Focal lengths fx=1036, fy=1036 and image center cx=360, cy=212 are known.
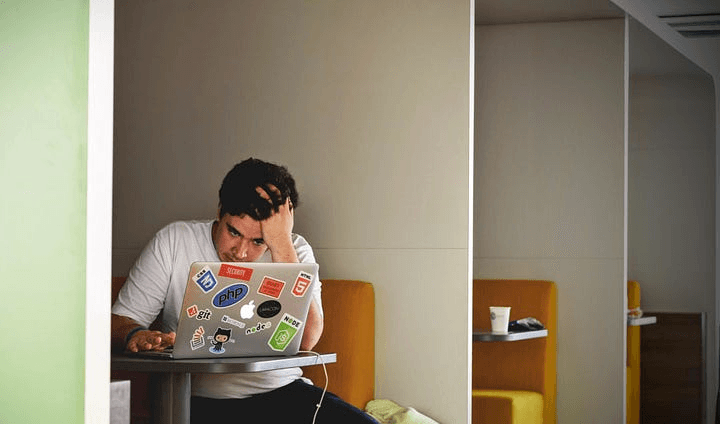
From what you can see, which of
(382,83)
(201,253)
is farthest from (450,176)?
(201,253)

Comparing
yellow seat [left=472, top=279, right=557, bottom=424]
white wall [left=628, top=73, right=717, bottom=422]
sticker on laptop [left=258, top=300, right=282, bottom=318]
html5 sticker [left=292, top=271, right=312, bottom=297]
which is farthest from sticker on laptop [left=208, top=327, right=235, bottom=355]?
white wall [left=628, top=73, right=717, bottom=422]

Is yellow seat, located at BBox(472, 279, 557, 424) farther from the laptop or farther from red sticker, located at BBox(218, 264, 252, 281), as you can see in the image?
red sticker, located at BBox(218, 264, 252, 281)

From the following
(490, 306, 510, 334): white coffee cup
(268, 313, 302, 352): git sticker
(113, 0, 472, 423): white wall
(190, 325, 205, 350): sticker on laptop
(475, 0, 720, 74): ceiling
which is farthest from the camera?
(475, 0, 720, 74): ceiling

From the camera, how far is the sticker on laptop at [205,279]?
113 inches

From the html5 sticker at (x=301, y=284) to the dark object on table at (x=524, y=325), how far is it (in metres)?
2.08

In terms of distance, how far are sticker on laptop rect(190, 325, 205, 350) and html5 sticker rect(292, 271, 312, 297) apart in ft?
0.95

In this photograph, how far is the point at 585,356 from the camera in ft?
19.4

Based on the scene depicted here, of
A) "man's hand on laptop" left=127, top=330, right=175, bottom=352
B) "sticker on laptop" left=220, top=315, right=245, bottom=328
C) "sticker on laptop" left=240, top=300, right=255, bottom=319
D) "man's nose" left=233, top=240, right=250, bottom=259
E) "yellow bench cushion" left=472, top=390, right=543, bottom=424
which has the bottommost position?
"yellow bench cushion" left=472, top=390, right=543, bottom=424

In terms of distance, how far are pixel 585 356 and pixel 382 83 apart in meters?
2.40

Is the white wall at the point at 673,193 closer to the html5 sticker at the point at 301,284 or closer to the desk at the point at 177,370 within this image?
the html5 sticker at the point at 301,284

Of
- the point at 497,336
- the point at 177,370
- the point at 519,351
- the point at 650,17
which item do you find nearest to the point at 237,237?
the point at 177,370

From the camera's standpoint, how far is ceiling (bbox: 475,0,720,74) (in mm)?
5656

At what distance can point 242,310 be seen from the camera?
2908mm

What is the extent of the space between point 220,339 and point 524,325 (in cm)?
242
